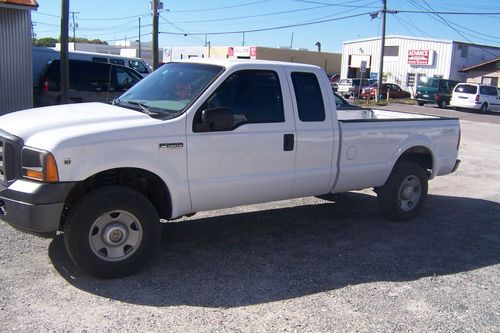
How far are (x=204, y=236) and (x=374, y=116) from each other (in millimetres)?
3826

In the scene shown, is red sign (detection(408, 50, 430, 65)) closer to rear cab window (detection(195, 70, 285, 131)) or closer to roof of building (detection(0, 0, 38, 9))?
roof of building (detection(0, 0, 38, 9))

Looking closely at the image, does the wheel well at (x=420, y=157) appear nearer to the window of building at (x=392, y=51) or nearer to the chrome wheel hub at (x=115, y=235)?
the chrome wheel hub at (x=115, y=235)

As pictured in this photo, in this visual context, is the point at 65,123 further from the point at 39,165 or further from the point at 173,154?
the point at 173,154

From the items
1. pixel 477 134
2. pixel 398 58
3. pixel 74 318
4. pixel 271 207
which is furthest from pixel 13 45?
pixel 398 58

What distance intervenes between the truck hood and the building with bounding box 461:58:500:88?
1753 inches

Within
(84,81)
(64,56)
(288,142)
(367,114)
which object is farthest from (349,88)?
(288,142)

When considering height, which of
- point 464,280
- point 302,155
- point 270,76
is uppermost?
point 270,76

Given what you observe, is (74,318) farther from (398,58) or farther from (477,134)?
(398,58)

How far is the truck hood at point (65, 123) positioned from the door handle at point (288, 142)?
4.65ft

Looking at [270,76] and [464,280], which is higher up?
[270,76]

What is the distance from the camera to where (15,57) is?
1288cm

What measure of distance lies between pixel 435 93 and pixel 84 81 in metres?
27.7

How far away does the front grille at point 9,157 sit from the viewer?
4234 mm

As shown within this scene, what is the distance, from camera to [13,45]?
41.8 ft
